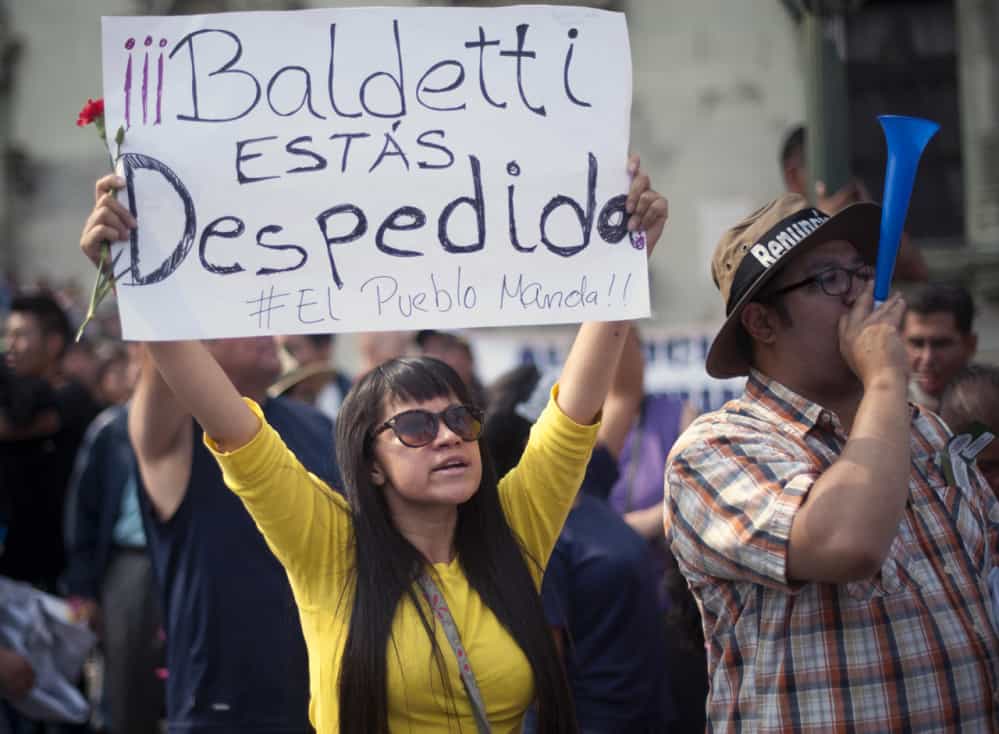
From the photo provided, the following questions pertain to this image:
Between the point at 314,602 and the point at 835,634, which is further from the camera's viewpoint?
the point at 314,602

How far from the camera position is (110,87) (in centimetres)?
253

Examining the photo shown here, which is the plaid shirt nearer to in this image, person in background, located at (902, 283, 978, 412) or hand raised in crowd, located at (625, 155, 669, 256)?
hand raised in crowd, located at (625, 155, 669, 256)

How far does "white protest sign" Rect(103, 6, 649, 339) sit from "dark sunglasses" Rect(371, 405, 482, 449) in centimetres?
28

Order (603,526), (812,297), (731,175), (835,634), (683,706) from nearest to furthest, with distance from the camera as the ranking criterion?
(835,634)
(812,297)
(603,526)
(683,706)
(731,175)

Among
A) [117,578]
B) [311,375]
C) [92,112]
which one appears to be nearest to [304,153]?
[92,112]

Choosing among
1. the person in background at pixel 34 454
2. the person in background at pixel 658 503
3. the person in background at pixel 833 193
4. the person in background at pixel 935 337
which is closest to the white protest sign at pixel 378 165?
the person in background at pixel 833 193

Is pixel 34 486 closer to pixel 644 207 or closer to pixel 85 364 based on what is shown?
pixel 85 364

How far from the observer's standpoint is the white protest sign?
2543 mm

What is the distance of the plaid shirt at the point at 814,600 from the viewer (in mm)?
2283

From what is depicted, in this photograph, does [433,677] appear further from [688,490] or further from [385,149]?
[385,149]

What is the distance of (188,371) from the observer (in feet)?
8.19

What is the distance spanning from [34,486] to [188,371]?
4019mm

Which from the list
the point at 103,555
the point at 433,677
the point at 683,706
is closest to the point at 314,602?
the point at 433,677

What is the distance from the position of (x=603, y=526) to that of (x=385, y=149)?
1.46 metres
